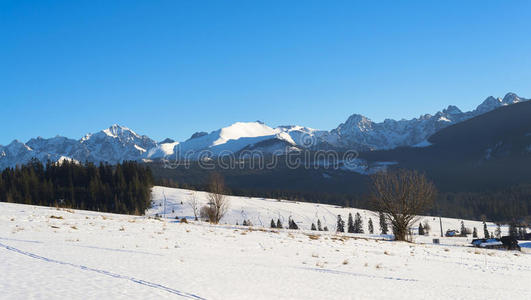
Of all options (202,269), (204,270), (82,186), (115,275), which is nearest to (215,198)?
(202,269)

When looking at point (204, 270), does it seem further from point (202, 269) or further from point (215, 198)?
point (215, 198)

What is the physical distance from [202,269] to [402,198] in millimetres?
30412

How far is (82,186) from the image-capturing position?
112500 millimetres

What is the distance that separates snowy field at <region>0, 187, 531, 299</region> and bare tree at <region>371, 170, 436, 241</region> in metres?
15.7

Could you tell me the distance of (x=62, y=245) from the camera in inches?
667

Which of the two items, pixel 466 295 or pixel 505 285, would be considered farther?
pixel 505 285

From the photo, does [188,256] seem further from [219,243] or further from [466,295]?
[466,295]

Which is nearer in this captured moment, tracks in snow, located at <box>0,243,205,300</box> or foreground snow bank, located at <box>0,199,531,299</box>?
tracks in snow, located at <box>0,243,205,300</box>

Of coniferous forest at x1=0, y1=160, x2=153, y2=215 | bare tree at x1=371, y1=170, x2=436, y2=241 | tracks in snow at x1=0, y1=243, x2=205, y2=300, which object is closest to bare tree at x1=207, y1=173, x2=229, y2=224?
bare tree at x1=371, y1=170, x2=436, y2=241

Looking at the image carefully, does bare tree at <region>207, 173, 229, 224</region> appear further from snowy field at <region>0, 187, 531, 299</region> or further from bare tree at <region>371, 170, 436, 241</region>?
snowy field at <region>0, 187, 531, 299</region>

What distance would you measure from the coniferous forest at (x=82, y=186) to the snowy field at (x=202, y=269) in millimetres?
85891

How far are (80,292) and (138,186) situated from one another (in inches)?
4371

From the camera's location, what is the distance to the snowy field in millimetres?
10516

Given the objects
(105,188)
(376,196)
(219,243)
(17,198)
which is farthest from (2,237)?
(105,188)
